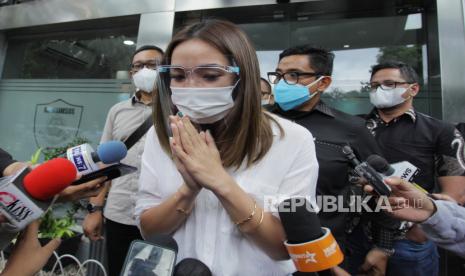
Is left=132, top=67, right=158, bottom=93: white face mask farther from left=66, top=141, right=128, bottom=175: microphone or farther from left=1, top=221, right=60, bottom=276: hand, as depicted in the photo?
left=1, top=221, right=60, bottom=276: hand

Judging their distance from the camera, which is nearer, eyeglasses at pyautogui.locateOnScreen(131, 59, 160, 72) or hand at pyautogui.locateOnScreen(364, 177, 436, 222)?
hand at pyautogui.locateOnScreen(364, 177, 436, 222)

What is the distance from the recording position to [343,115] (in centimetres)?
222

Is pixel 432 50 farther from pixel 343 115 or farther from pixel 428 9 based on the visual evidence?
pixel 343 115

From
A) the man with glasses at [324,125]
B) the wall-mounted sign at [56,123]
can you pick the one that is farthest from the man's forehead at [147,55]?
the wall-mounted sign at [56,123]

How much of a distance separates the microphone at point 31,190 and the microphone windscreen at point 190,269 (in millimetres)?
517

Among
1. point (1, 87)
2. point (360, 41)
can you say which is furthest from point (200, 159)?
point (1, 87)

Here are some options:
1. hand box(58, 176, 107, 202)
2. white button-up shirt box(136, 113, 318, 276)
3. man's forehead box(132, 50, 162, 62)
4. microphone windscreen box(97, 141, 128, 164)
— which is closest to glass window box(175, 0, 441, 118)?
man's forehead box(132, 50, 162, 62)

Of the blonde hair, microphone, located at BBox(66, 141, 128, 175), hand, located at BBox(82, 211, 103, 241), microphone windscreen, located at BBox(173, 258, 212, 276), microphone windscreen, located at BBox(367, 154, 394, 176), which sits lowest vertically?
hand, located at BBox(82, 211, 103, 241)

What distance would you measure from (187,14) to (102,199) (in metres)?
3.07

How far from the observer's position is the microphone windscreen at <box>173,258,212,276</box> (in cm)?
76

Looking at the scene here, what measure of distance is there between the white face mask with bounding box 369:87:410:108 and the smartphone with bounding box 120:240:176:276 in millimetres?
2392

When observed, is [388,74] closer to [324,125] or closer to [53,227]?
[324,125]

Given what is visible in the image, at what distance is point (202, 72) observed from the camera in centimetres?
120

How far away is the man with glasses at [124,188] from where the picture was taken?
7.70ft
